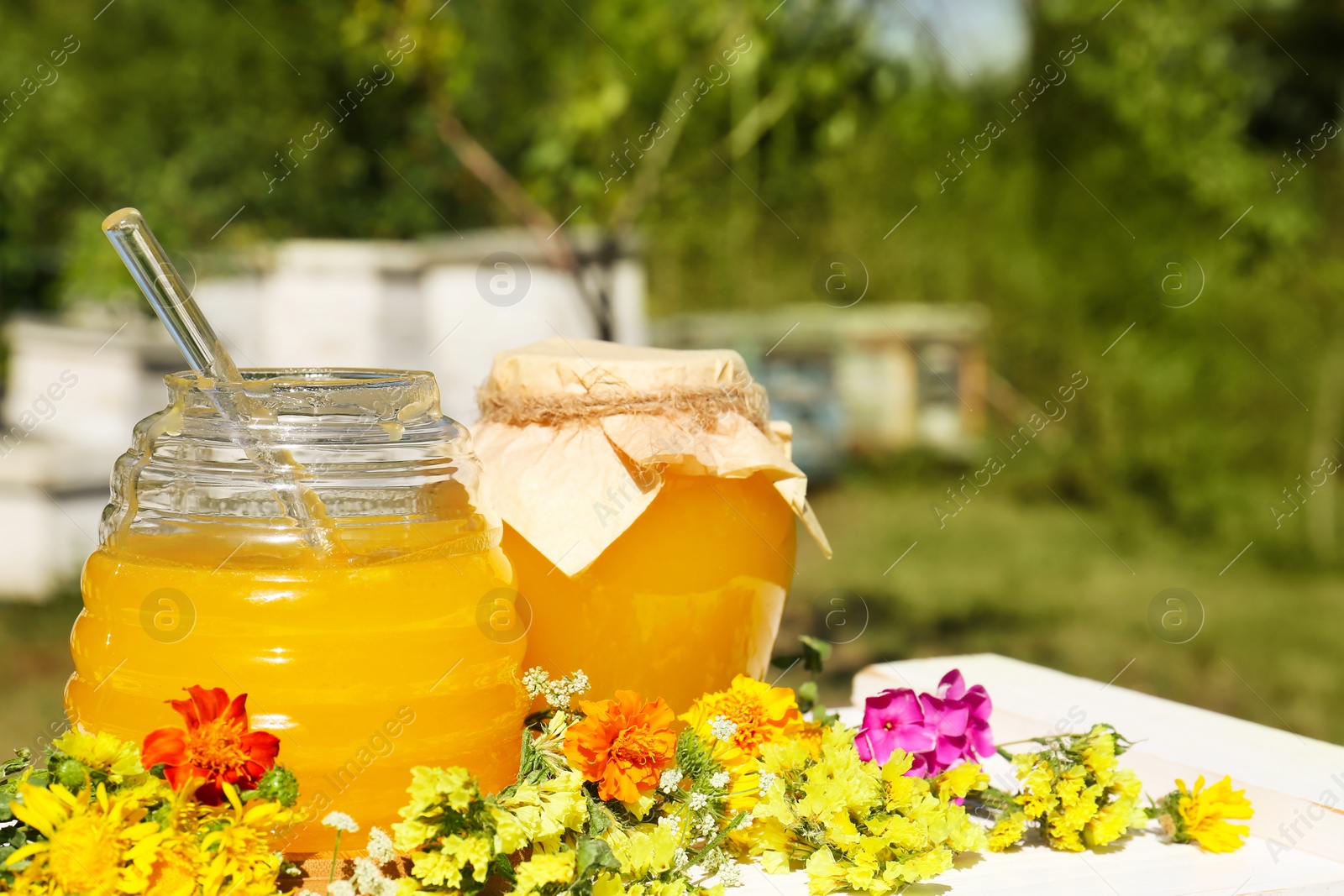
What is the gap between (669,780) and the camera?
98 cm

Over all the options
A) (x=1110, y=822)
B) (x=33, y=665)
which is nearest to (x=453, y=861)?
(x=1110, y=822)

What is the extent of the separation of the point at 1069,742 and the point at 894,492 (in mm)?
5328

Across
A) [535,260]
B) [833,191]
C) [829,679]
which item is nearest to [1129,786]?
[829,679]

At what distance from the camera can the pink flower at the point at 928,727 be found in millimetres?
1072

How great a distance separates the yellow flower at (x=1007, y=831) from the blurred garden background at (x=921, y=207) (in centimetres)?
227

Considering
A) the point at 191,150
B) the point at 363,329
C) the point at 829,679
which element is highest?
the point at 191,150

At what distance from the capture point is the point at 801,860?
1.02 metres

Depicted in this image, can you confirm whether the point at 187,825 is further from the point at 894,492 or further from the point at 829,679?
the point at 894,492

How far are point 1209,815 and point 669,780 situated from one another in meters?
0.49

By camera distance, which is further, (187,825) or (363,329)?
(363,329)

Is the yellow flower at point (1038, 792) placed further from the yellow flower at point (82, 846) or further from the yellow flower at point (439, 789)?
the yellow flower at point (82, 846)

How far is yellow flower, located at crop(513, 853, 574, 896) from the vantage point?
843 mm

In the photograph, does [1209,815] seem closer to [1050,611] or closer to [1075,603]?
[1050,611]

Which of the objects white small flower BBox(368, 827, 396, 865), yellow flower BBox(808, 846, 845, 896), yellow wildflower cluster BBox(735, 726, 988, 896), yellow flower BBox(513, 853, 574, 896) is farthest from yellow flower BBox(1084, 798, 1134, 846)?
white small flower BBox(368, 827, 396, 865)
